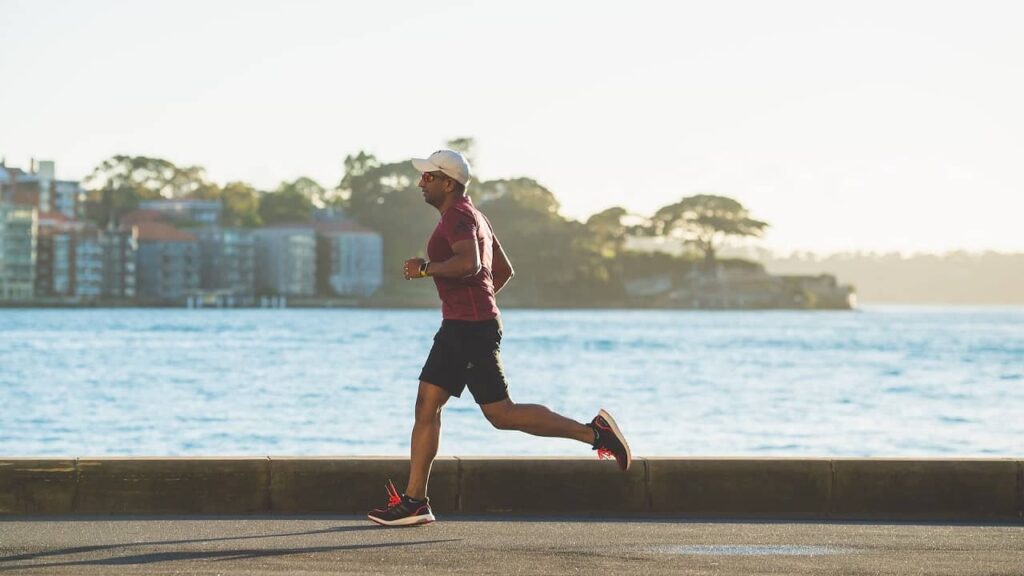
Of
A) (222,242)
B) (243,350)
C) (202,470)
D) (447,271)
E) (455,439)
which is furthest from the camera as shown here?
(222,242)

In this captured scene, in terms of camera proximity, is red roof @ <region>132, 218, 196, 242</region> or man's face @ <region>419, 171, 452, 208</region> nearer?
man's face @ <region>419, 171, 452, 208</region>

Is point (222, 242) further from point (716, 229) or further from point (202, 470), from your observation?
point (202, 470)

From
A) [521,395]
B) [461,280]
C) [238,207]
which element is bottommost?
[521,395]

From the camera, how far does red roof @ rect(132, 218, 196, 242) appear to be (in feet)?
598

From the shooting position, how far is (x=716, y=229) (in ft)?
629

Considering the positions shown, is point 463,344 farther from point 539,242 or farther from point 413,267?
point 539,242

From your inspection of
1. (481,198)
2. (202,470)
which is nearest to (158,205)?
(481,198)

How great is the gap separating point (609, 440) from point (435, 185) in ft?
4.64

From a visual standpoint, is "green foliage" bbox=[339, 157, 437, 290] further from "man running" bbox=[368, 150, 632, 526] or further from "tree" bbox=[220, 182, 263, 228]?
"man running" bbox=[368, 150, 632, 526]

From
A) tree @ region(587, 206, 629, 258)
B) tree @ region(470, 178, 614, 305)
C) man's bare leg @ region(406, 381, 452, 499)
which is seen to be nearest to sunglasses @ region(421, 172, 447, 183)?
man's bare leg @ region(406, 381, 452, 499)

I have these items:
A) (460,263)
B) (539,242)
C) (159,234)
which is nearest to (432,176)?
(460,263)

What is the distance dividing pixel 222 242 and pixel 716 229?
181 ft

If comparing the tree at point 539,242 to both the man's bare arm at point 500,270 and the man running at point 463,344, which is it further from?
the man running at point 463,344

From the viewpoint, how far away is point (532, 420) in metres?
7.65
